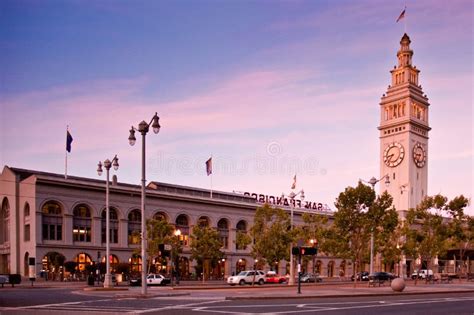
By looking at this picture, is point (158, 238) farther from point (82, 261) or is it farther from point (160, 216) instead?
point (160, 216)

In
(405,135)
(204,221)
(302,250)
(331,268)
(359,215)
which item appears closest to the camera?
(302,250)

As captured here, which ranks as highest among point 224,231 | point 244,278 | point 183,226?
point 183,226

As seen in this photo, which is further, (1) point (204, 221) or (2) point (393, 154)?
(2) point (393, 154)

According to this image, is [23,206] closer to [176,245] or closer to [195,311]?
[176,245]

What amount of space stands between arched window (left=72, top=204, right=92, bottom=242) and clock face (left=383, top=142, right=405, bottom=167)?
267ft

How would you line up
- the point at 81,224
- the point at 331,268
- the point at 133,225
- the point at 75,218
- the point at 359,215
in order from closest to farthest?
the point at 359,215
the point at 75,218
the point at 81,224
the point at 133,225
the point at 331,268

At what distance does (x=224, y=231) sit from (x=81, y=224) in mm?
27144

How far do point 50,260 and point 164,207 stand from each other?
19721 mm

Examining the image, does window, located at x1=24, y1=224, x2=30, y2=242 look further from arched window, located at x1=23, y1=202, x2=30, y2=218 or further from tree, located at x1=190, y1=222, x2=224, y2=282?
tree, located at x1=190, y1=222, x2=224, y2=282

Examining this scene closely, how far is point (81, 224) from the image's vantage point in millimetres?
77562

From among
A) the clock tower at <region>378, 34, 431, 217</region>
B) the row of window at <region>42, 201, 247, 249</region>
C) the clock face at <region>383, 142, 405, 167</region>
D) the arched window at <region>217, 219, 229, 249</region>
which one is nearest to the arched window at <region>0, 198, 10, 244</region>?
the row of window at <region>42, 201, 247, 249</region>

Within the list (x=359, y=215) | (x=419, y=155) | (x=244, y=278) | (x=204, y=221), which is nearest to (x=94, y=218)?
(x=204, y=221)

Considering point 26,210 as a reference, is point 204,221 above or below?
below

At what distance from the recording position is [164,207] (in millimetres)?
86312
